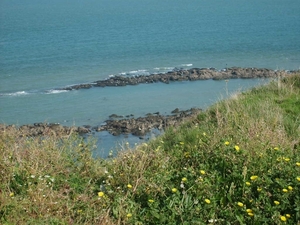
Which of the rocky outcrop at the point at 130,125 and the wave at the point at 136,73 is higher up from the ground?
the wave at the point at 136,73

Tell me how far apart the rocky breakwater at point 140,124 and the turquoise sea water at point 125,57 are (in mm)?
882

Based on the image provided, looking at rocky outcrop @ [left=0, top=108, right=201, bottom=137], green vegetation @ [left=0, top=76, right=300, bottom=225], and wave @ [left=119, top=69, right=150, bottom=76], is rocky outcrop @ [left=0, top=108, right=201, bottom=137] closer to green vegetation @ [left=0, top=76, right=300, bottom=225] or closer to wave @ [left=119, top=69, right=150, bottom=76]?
wave @ [left=119, top=69, right=150, bottom=76]

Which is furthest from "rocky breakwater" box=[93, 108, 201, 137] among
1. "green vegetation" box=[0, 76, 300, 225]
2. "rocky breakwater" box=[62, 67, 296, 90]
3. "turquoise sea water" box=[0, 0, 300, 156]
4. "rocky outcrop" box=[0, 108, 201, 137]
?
"green vegetation" box=[0, 76, 300, 225]

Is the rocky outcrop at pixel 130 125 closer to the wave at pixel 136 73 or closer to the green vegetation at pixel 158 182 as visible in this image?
the wave at pixel 136 73

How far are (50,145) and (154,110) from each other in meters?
17.9

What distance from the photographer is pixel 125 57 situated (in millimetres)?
44719

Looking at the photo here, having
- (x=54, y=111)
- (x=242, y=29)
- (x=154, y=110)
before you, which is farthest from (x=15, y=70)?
(x=242, y=29)

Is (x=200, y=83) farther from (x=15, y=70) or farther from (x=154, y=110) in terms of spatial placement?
(x=15, y=70)

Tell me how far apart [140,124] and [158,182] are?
15812mm

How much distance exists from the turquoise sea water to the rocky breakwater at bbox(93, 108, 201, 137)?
88 cm

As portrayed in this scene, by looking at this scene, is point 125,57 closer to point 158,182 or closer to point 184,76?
point 184,76

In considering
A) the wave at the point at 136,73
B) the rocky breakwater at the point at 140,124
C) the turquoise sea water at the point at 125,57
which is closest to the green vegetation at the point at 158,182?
the turquoise sea water at the point at 125,57

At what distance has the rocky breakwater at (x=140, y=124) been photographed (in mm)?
22172

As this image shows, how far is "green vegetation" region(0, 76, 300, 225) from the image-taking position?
20.9 ft
